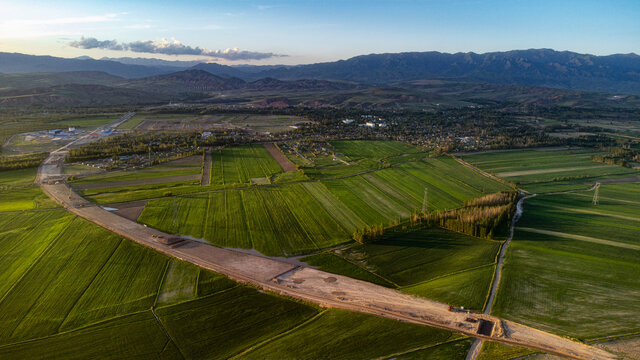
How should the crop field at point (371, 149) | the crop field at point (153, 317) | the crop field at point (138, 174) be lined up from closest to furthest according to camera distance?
the crop field at point (153, 317) → the crop field at point (138, 174) → the crop field at point (371, 149)

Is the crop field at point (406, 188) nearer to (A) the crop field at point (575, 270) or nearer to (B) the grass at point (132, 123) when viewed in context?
(A) the crop field at point (575, 270)

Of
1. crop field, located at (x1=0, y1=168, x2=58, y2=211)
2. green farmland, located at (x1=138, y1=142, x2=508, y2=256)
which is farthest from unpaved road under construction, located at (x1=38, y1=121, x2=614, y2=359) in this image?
crop field, located at (x1=0, y1=168, x2=58, y2=211)

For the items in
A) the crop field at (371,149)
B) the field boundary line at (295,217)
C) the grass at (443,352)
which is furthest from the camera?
the crop field at (371,149)

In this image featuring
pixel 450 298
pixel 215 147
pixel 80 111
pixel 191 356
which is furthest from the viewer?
pixel 80 111

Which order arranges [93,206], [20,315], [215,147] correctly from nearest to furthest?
[20,315], [93,206], [215,147]

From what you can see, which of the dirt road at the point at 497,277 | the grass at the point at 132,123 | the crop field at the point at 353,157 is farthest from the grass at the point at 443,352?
the grass at the point at 132,123

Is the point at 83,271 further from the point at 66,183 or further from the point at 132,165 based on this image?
the point at 132,165

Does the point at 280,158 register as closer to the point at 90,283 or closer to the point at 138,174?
the point at 138,174

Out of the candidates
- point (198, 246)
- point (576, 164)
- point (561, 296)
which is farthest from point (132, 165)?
point (576, 164)
